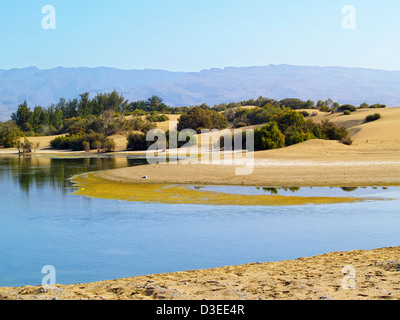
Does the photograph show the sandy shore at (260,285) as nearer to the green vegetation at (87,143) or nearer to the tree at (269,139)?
the tree at (269,139)

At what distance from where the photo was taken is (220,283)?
7703 mm

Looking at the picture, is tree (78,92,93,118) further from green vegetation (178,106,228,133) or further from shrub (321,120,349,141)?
shrub (321,120,349,141)

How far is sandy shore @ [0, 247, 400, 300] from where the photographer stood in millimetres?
6766

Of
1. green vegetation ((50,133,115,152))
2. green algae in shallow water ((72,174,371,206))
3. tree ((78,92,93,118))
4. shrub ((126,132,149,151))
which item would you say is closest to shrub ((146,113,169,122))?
green vegetation ((50,133,115,152))

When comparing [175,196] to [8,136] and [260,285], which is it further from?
[8,136]

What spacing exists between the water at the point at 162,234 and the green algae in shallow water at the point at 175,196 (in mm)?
903

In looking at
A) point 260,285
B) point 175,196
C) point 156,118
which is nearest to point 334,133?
point 175,196

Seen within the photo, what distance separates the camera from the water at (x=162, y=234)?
413 inches

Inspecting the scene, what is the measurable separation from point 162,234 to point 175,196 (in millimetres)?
6544

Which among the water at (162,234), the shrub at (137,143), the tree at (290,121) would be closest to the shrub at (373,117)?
the tree at (290,121)

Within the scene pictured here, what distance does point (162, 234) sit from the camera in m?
13.2
